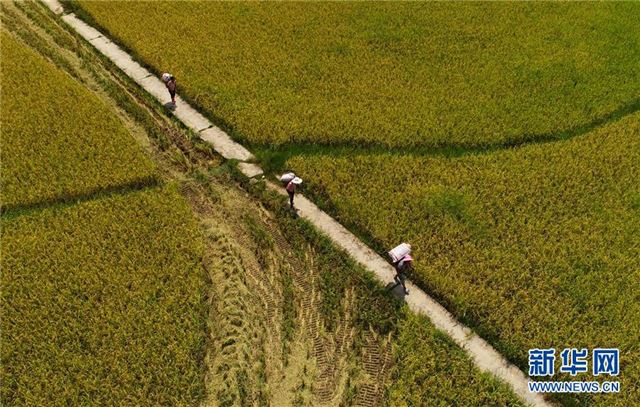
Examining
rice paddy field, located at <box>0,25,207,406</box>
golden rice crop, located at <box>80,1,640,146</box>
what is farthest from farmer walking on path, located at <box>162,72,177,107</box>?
rice paddy field, located at <box>0,25,207,406</box>

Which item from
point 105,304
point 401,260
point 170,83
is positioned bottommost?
point 105,304

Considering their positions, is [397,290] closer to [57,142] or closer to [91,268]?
[91,268]

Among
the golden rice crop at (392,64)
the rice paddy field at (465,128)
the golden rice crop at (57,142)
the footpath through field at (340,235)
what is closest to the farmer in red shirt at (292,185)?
the footpath through field at (340,235)

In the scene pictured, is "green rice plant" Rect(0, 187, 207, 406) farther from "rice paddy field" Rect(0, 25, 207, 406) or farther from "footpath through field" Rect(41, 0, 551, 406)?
"footpath through field" Rect(41, 0, 551, 406)

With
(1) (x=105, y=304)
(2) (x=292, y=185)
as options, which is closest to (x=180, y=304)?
(1) (x=105, y=304)

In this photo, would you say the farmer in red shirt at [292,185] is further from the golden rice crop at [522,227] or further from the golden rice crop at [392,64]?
the golden rice crop at [392,64]

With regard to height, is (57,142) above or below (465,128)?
below

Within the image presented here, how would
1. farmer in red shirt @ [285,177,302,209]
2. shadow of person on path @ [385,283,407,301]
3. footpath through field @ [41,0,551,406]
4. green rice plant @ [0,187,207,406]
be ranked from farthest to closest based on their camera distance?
farmer in red shirt @ [285,177,302,209]
shadow of person on path @ [385,283,407,301]
footpath through field @ [41,0,551,406]
green rice plant @ [0,187,207,406]
